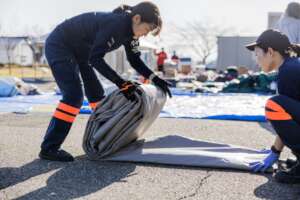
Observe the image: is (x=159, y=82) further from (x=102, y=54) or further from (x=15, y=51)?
(x=15, y=51)

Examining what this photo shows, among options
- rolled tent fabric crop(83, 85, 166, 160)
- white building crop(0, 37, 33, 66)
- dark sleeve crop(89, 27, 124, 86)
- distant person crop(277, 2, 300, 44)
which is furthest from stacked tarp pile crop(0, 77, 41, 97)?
white building crop(0, 37, 33, 66)

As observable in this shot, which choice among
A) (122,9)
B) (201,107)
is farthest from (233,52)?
(122,9)

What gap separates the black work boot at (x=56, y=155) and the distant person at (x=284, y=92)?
1652 millimetres

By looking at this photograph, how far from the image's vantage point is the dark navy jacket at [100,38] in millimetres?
3896

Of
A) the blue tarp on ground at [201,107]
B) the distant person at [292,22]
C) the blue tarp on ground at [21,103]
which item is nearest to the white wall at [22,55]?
the blue tarp on ground at [21,103]

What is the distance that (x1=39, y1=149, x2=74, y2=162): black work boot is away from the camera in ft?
13.5

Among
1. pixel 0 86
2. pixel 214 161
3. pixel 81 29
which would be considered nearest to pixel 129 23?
pixel 81 29

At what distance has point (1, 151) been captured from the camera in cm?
453

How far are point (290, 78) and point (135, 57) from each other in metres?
1.56

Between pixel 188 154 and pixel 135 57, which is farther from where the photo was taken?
pixel 135 57

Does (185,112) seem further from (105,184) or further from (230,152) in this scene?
(105,184)

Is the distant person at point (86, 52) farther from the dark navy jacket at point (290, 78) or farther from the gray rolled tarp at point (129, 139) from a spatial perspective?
the dark navy jacket at point (290, 78)

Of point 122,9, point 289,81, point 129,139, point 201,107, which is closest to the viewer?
point 289,81

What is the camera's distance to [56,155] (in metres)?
4.14
